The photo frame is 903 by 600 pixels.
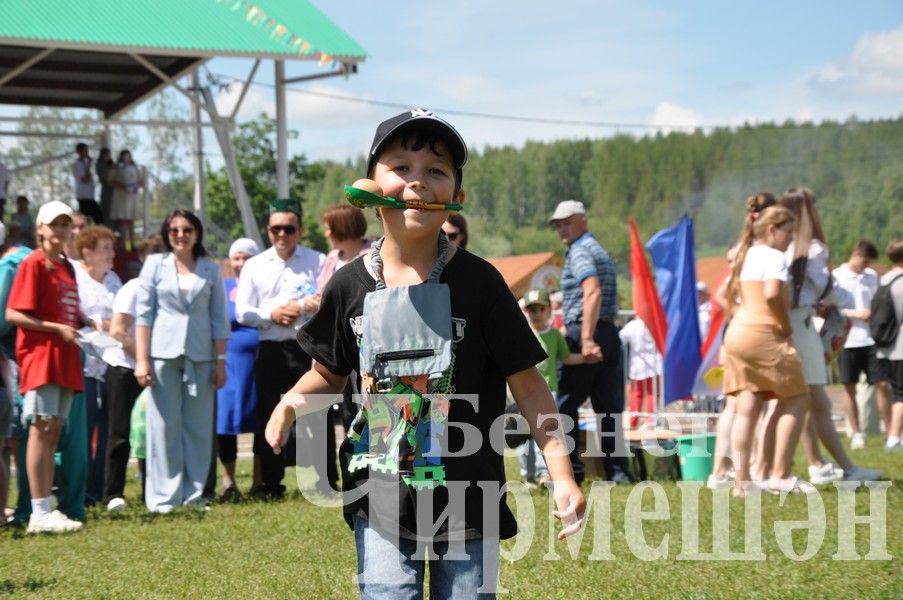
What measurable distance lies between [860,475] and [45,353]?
222 inches

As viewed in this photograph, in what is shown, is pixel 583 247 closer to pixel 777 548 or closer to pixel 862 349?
pixel 777 548

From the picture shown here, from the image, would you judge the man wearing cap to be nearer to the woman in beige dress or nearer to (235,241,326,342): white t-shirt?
the woman in beige dress

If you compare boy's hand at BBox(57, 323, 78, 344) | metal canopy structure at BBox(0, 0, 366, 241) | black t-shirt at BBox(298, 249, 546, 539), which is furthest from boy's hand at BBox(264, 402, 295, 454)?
metal canopy structure at BBox(0, 0, 366, 241)

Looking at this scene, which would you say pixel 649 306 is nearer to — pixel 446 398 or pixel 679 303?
pixel 679 303

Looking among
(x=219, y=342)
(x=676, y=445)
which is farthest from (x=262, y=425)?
(x=676, y=445)

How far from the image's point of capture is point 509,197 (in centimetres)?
9844

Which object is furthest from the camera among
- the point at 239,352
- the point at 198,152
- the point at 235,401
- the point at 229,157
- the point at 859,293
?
the point at 198,152

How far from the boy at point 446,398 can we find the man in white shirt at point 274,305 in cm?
572

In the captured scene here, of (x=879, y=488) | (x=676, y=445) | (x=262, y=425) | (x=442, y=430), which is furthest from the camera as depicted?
(x=676, y=445)

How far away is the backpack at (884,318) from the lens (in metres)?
12.7

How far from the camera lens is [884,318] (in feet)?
41.9

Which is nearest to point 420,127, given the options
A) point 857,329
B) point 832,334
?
point 832,334

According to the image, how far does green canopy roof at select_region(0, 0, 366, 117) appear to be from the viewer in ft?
56.9

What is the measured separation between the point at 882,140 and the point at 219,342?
93.2 meters
